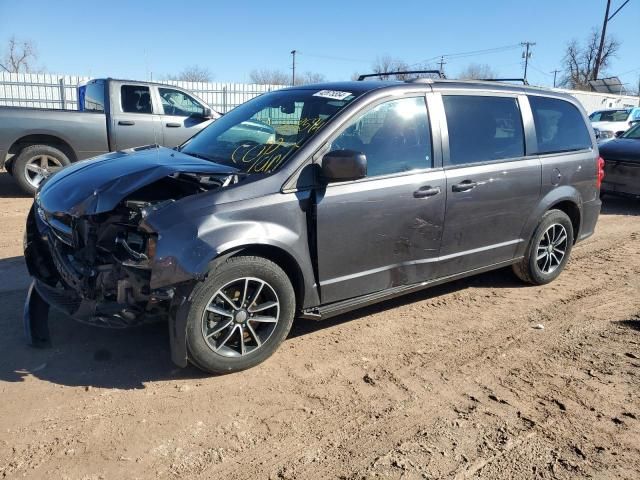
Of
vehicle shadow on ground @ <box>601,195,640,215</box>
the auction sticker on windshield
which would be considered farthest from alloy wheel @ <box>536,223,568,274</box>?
vehicle shadow on ground @ <box>601,195,640,215</box>

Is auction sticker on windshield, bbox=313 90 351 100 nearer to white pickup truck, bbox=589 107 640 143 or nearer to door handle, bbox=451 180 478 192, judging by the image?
door handle, bbox=451 180 478 192

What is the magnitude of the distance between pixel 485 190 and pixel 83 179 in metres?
3.19

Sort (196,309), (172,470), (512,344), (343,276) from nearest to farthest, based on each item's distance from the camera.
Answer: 1. (172,470)
2. (196,309)
3. (343,276)
4. (512,344)

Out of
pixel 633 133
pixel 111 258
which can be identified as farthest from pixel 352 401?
pixel 633 133

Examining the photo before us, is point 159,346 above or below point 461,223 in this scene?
below

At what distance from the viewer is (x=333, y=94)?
13.5 ft

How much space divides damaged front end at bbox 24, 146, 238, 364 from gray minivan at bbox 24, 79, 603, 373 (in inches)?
0.4

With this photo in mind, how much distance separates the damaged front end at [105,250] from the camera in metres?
3.18

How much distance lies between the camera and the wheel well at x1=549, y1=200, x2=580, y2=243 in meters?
5.41

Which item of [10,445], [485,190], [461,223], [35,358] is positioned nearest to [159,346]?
[35,358]

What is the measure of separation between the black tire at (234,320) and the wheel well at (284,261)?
57 mm

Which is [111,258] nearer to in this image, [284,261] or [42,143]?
[284,261]

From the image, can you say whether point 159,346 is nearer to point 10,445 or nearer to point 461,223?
point 10,445

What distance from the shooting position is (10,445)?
2713mm
